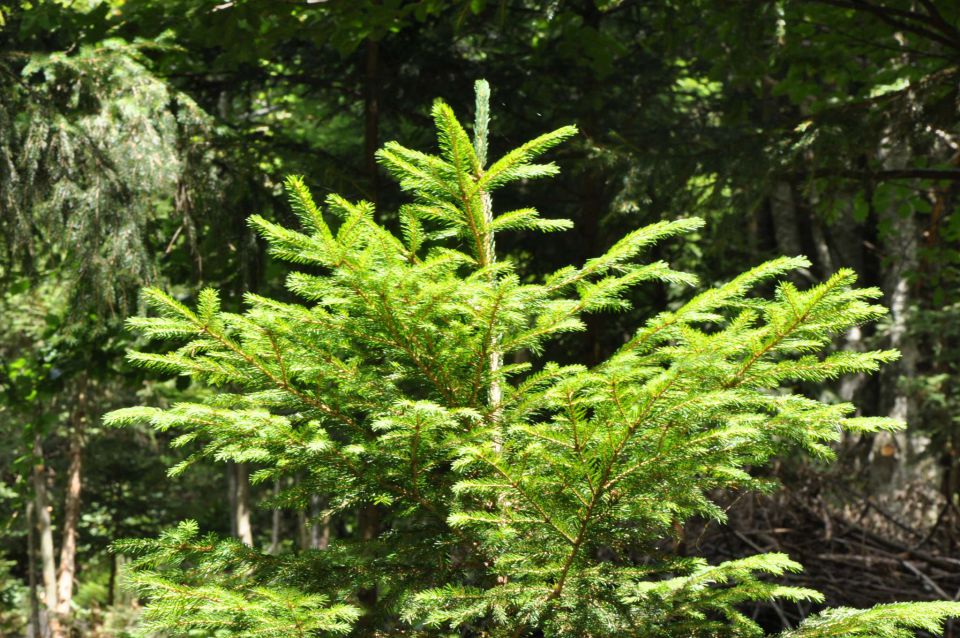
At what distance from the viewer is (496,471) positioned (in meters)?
1.97

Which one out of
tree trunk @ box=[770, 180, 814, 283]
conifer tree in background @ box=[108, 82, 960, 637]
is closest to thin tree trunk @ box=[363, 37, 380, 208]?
conifer tree in background @ box=[108, 82, 960, 637]

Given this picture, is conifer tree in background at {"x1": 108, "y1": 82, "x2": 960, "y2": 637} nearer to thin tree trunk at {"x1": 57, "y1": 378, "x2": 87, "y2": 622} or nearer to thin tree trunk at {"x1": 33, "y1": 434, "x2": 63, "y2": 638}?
thin tree trunk at {"x1": 33, "y1": 434, "x2": 63, "y2": 638}

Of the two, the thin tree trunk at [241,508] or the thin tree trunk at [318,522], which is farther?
the thin tree trunk at [241,508]

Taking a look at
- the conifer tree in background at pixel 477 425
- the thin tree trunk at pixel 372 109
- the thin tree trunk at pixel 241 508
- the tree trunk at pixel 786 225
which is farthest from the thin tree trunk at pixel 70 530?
the conifer tree in background at pixel 477 425

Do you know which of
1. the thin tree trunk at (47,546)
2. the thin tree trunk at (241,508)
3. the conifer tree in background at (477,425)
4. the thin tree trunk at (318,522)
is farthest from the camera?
the thin tree trunk at (47,546)

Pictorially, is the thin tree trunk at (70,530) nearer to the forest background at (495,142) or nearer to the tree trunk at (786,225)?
the forest background at (495,142)

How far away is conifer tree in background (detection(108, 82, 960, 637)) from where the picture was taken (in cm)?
188

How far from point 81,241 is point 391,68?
8.86ft

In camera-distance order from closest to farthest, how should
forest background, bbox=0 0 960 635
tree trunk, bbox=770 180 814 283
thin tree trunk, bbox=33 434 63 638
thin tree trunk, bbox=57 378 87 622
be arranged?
forest background, bbox=0 0 960 635
tree trunk, bbox=770 180 814 283
thin tree trunk, bbox=33 434 63 638
thin tree trunk, bbox=57 378 87 622

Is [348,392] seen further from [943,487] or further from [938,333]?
[943,487]

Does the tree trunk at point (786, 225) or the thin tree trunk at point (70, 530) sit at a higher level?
the tree trunk at point (786, 225)

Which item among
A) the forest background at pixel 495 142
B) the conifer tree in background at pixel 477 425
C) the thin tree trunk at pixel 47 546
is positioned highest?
the forest background at pixel 495 142

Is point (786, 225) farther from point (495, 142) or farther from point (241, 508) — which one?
point (241, 508)

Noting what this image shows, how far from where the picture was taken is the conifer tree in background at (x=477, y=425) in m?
1.88
